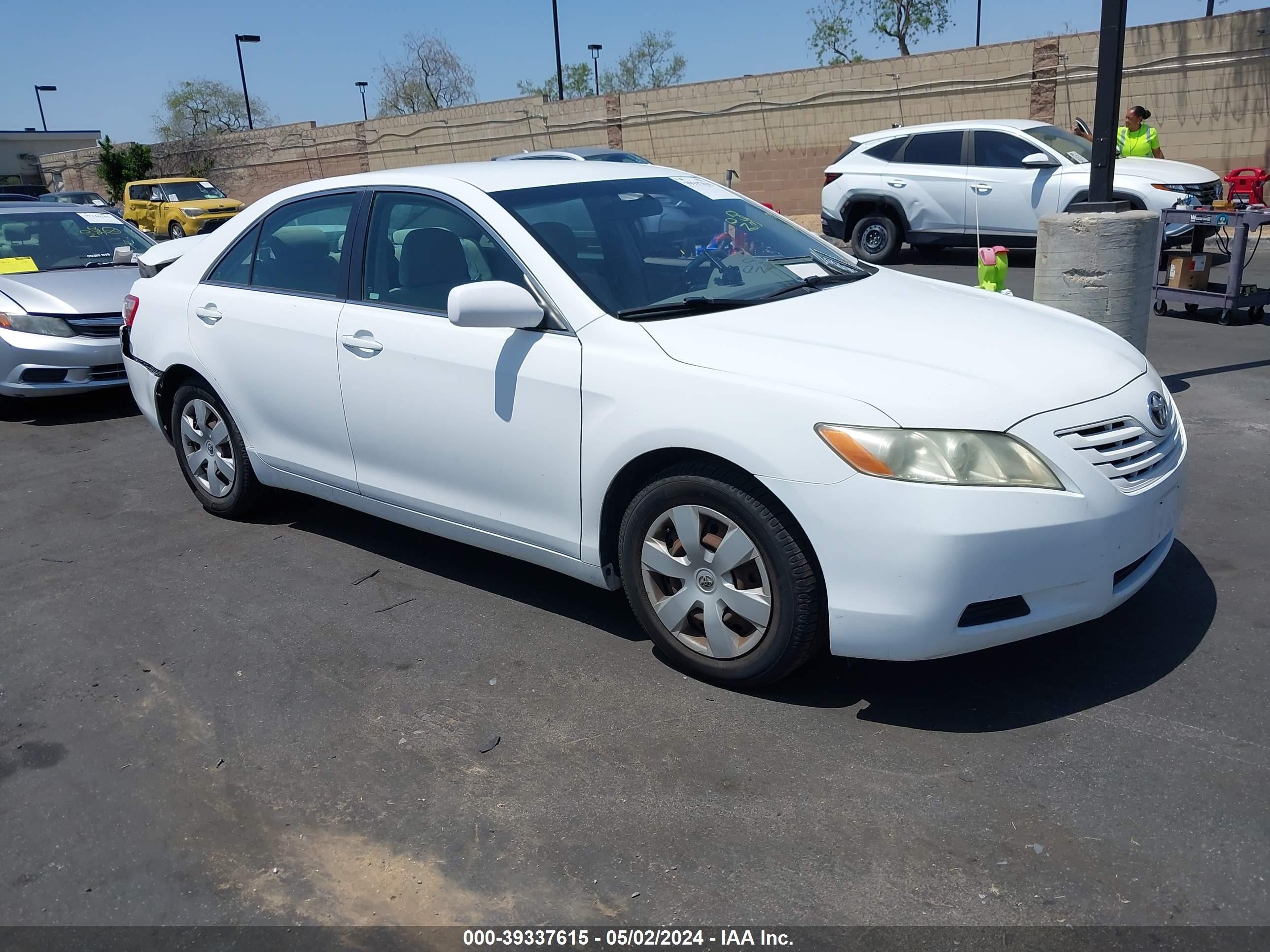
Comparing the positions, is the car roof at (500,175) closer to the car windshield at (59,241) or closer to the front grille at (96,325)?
the front grille at (96,325)

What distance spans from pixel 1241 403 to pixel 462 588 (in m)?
5.04

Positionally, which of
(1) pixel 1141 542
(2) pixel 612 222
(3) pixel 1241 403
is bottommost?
(3) pixel 1241 403

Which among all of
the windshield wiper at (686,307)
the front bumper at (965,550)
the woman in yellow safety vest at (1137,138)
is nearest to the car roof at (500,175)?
the windshield wiper at (686,307)

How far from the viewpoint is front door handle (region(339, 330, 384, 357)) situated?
4.25m

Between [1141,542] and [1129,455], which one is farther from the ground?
[1129,455]

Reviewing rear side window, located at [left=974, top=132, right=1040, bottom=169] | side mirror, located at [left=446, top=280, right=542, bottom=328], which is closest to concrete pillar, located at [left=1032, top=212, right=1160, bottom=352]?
side mirror, located at [left=446, top=280, right=542, bottom=328]

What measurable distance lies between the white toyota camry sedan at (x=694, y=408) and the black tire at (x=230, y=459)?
0.43 ft

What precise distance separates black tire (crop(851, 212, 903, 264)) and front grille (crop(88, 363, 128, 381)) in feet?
30.7

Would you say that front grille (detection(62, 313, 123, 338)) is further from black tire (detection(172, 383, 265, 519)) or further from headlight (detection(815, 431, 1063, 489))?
headlight (detection(815, 431, 1063, 489))

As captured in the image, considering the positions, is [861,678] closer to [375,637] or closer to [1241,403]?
[375,637]

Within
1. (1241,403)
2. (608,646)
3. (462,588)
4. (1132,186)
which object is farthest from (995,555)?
(1132,186)

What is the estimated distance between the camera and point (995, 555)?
299 centimetres

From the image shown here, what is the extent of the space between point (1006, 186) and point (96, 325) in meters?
10.2

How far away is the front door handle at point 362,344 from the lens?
4.25 m
